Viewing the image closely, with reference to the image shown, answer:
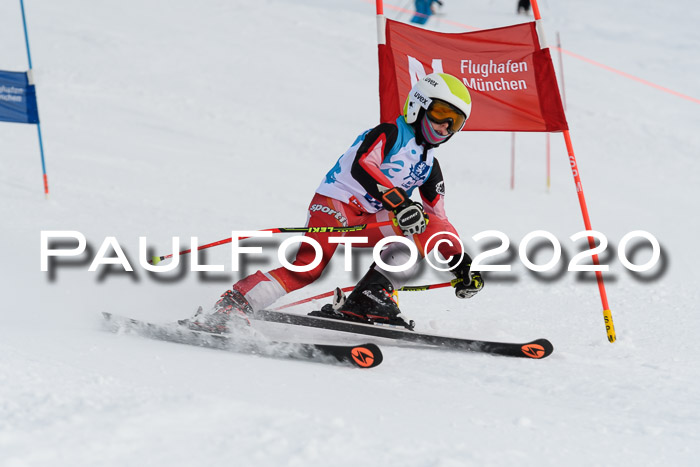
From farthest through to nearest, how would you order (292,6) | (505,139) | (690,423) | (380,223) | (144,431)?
(292,6)
(505,139)
(380,223)
(690,423)
(144,431)

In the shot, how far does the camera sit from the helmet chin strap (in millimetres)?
4012

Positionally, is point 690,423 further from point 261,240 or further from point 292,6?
point 292,6

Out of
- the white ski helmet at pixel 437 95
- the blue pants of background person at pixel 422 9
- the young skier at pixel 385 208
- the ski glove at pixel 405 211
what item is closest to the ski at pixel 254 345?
the young skier at pixel 385 208

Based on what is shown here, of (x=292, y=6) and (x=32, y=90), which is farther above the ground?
(x=292, y=6)

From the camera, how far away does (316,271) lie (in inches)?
165

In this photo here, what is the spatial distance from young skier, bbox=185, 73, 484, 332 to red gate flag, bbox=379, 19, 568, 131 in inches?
30.3

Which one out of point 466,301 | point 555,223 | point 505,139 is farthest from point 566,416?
point 505,139

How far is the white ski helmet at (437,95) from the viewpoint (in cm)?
394

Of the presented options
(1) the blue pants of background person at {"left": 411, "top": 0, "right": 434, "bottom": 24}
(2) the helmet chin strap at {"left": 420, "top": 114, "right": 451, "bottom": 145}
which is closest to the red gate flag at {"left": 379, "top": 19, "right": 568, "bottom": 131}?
(2) the helmet chin strap at {"left": 420, "top": 114, "right": 451, "bottom": 145}

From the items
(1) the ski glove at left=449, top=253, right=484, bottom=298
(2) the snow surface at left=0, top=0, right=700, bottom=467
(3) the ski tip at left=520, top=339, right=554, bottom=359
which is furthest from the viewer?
(1) the ski glove at left=449, top=253, right=484, bottom=298

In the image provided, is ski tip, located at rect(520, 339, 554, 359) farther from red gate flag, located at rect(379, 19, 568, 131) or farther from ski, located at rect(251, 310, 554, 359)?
red gate flag, located at rect(379, 19, 568, 131)

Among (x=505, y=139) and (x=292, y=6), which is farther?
(x=292, y=6)

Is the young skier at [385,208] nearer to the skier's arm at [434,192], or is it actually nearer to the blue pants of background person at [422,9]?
the skier's arm at [434,192]

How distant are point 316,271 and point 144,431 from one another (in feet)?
6.39
